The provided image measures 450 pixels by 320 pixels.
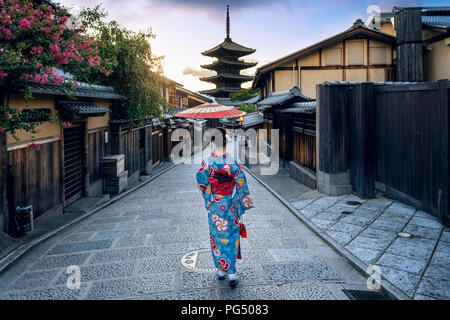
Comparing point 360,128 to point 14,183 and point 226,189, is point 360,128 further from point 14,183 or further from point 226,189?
point 14,183

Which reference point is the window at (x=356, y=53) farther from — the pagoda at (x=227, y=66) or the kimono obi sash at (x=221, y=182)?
the pagoda at (x=227, y=66)

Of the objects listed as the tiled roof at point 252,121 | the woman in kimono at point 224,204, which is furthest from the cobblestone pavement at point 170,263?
the tiled roof at point 252,121

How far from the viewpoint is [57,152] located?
31.3ft

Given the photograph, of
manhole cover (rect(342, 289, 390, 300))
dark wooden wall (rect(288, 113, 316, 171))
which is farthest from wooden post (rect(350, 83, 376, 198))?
manhole cover (rect(342, 289, 390, 300))

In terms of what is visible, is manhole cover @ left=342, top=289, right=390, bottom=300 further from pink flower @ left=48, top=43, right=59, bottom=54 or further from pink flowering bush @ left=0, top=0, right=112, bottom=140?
pink flower @ left=48, top=43, right=59, bottom=54

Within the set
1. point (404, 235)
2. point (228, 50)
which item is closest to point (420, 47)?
point (404, 235)

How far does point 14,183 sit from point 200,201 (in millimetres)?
5334

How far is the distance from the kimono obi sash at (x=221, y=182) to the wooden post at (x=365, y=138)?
592 centimetres

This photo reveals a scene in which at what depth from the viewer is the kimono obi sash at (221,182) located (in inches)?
204

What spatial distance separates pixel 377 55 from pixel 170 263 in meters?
20.0

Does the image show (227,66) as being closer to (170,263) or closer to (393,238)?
(393,238)

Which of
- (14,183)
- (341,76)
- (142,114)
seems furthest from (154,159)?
(14,183)

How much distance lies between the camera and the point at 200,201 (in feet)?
36.4

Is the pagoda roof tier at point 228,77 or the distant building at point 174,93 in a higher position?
the pagoda roof tier at point 228,77
